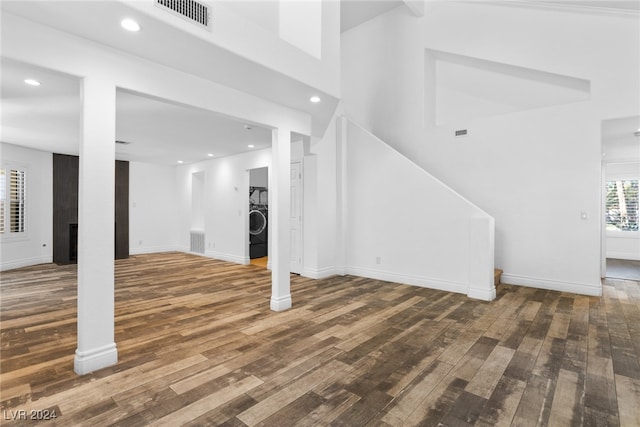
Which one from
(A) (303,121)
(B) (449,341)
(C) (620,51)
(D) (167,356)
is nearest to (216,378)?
(D) (167,356)

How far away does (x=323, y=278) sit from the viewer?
5.36 meters

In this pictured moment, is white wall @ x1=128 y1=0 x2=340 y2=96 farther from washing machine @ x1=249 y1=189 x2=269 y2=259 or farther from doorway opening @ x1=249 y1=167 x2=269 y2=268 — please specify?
washing machine @ x1=249 y1=189 x2=269 y2=259

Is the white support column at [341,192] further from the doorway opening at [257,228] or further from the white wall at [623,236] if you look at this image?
the white wall at [623,236]

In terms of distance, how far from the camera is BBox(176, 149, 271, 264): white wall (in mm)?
6965

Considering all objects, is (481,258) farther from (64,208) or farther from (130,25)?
(64,208)

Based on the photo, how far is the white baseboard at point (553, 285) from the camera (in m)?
4.29

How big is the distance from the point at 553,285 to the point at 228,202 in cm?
640

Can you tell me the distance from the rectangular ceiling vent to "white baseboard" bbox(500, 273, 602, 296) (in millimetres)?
5210

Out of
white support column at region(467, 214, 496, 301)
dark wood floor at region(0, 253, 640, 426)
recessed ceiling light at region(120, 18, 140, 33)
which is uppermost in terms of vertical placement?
recessed ceiling light at region(120, 18, 140, 33)

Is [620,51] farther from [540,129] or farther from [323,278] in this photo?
[323,278]

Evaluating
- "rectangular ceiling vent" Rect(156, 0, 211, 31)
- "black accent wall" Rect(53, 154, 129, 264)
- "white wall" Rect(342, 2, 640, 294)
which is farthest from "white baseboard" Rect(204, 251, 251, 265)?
"rectangular ceiling vent" Rect(156, 0, 211, 31)

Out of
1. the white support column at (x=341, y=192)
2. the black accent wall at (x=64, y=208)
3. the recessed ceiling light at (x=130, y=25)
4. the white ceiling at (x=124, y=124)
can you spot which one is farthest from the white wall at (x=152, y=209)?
the recessed ceiling light at (x=130, y=25)

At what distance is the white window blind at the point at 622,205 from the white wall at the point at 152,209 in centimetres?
1150

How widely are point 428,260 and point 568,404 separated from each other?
9.38 feet
